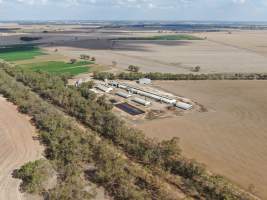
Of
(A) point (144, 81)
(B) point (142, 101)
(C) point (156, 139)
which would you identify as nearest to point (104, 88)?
(A) point (144, 81)

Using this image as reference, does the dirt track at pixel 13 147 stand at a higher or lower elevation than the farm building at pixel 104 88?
higher

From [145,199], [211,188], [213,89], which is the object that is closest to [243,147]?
[211,188]

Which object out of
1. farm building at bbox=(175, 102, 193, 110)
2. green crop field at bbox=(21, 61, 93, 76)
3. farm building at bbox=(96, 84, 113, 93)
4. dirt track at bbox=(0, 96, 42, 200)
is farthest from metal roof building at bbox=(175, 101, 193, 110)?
green crop field at bbox=(21, 61, 93, 76)

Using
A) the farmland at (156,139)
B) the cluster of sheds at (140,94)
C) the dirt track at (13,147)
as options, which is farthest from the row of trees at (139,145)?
the dirt track at (13,147)

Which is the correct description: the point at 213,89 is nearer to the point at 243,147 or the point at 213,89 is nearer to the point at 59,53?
the point at 243,147

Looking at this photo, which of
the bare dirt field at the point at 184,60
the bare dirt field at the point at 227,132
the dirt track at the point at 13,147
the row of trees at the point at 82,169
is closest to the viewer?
the row of trees at the point at 82,169

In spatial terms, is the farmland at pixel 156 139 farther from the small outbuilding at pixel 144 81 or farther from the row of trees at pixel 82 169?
the small outbuilding at pixel 144 81

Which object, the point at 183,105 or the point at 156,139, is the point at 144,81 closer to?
the point at 183,105
